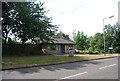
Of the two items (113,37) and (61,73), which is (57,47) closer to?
(113,37)

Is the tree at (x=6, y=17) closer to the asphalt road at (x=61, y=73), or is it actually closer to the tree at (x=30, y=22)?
the tree at (x=30, y=22)

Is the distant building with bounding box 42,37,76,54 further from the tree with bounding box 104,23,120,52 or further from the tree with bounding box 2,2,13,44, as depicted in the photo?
the tree with bounding box 104,23,120,52

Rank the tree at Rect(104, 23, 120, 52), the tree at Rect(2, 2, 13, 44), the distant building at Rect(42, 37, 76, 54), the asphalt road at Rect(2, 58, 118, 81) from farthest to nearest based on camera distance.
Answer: the tree at Rect(104, 23, 120, 52)
the distant building at Rect(42, 37, 76, 54)
the tree at Rect(2, 2, 13, 44)
the asphalt road at Rect(2, 58, 118, 81)

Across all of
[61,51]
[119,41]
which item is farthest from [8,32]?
[119,41]

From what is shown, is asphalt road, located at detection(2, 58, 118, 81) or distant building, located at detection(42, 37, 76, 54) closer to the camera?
asphalt road, located at detection(2, 58, 118, 81)

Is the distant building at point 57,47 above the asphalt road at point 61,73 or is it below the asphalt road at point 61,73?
above

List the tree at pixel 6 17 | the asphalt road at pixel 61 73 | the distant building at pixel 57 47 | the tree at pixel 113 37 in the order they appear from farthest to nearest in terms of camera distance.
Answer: the tree at pixel 113 37, the distant building at pixel 57 47, the tree at pixel 6 17, the asphalt road at pixel 61 73

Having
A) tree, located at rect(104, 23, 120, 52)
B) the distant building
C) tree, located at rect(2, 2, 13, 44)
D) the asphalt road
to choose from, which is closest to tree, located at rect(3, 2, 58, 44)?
tree, located at rect(2, 2, 13, 44)

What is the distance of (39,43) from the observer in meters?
26.4

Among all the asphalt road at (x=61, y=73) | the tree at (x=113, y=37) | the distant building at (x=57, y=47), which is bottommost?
the asphalt road at (x=61, y=73)

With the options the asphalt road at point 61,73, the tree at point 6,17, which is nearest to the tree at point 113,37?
the tree at point 6,17

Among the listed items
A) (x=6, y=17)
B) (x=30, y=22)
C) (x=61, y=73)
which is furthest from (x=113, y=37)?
(x=61, y=73)

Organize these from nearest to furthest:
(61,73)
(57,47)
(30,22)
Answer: (61,73)
(30,22)
(57,47)

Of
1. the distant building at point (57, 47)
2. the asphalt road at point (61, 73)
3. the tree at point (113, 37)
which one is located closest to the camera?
the asphalt road at point (61, 73)
